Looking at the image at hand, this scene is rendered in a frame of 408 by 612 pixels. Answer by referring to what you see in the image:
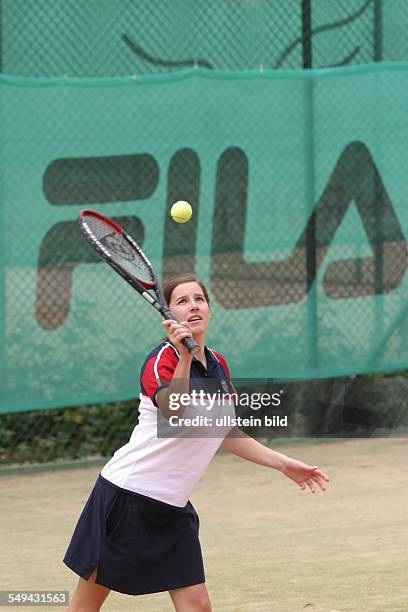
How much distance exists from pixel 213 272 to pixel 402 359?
141 cm

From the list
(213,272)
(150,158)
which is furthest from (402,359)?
(150,158)

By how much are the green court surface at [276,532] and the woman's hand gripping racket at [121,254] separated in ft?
4.17

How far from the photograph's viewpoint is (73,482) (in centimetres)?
704

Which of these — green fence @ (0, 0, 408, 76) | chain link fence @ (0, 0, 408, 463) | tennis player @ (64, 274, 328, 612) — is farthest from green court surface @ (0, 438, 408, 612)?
green fence @ (0, 0, 408, 76)

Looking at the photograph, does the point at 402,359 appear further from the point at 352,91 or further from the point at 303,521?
the point at 303,521

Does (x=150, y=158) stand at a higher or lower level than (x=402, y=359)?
higher

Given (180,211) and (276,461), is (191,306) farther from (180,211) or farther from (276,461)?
(180,211)

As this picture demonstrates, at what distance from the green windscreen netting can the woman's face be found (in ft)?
10.2

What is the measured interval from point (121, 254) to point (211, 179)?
9.90ft

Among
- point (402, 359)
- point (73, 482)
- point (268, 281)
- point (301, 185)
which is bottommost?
point (73, 482)

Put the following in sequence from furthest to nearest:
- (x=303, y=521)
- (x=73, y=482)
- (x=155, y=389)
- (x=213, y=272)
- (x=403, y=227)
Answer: (x=403, y=227) → (x=213, y=272) → (x=73, y=482) → (x=303, y=521) → (x=155, y=389)

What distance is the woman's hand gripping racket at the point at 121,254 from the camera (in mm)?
4184
